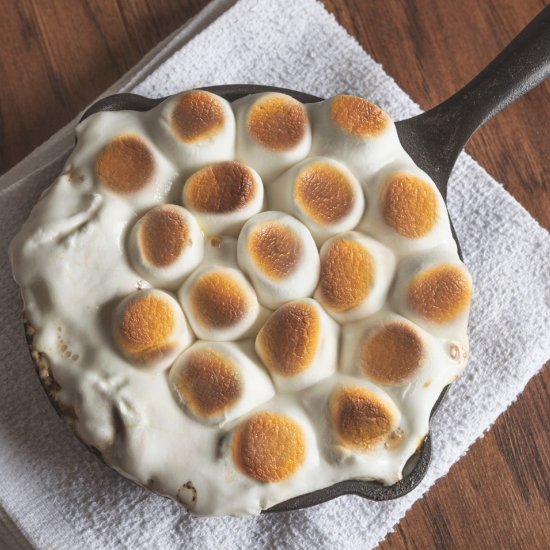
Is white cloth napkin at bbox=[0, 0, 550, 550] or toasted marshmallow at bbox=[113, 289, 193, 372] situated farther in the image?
white cloth napkin at bbox=[0, 0, 550, 550]

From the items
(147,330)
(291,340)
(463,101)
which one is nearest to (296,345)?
(291,340)

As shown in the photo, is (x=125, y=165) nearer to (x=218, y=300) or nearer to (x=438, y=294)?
(x=218, y=300)

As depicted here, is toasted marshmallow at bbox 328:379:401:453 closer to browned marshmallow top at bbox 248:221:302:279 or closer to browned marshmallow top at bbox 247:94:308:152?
browned marshmallow top at bbox 248:221:302:279

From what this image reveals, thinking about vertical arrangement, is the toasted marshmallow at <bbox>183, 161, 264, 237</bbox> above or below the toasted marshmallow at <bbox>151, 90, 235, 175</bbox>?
below

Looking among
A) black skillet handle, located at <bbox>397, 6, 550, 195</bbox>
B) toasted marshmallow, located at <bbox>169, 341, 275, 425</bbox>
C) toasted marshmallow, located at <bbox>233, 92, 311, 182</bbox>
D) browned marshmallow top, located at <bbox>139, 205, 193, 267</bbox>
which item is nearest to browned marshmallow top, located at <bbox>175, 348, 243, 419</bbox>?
toasted marshmallow, located at <bbox>169, 341, 275, 425</bbox>

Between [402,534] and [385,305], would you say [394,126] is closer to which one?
[385,305]

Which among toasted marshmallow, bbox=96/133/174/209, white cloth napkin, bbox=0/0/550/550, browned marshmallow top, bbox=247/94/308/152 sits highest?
toasted marshmallow, bbox=96/133/174/209
